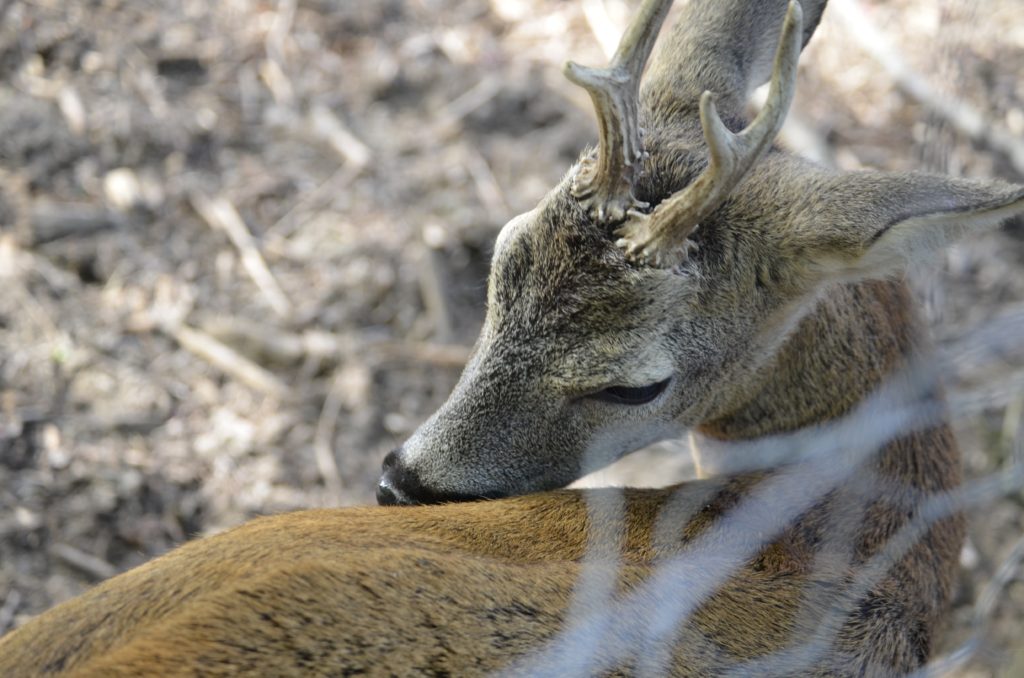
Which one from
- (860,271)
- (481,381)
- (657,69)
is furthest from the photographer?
(657,69)

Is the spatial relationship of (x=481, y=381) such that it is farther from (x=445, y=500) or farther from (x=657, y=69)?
(x=657, y=69)

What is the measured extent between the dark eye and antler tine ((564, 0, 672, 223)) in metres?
0.47

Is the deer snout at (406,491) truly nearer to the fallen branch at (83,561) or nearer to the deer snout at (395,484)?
the deer snout at (395,484)

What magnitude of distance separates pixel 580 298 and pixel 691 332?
0.34m

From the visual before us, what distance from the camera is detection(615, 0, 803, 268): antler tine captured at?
94.4 inches

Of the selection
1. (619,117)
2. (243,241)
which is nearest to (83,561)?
(243,241)

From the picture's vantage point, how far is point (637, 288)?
109 inches

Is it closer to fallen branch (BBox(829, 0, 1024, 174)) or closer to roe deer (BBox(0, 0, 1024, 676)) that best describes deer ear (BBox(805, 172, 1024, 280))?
roe deer (BBox(0, 0, 1024, 676))

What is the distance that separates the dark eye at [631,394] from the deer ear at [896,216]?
55cm

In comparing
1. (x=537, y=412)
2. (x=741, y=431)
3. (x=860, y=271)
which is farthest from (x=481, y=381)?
(x=860, y=271)

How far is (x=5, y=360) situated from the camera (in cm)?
419

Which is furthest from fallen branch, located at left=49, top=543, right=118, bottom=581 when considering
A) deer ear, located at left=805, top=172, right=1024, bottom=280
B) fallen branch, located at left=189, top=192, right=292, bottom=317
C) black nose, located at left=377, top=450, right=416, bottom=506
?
deer ear, located at left=805, top=172, right=1024, bottom=280

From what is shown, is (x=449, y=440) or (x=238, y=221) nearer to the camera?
(x=449, y=440)

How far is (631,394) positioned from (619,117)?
76 cm
